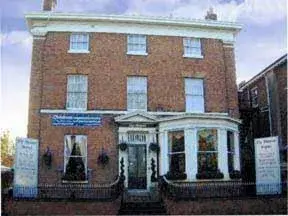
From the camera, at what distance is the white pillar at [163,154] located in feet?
67.5

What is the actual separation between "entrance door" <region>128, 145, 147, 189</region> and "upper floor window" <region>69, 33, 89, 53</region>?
18.5 ft

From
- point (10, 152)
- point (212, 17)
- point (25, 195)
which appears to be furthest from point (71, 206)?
point (10, 152)

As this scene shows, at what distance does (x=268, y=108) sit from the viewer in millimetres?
26031

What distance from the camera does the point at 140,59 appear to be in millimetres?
22516

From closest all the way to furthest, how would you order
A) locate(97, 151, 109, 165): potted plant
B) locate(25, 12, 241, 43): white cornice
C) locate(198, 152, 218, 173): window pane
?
1. locate(198, 152, 218, 173): window pane
2. locate(97, 151, 109, 165): potted plant
3. locate(25, 12, 241, 43): white cornice

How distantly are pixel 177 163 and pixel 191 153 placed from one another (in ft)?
2.94

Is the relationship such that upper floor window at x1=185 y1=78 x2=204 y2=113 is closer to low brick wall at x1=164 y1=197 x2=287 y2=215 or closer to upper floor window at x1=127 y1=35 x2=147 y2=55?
upper floor window at x1=127 y1=35 x2=147 y2=55

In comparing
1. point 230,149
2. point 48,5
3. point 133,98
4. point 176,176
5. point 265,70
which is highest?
point 48,5

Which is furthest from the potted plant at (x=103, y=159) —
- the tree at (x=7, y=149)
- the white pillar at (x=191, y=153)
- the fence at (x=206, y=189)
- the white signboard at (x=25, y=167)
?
the tree at (x=7, y=149)

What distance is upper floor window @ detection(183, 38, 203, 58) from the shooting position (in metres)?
23.1

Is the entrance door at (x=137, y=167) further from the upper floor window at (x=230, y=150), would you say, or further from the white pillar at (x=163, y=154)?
the upper floor window at (x=230, y=150)

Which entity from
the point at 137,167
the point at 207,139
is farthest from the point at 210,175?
the point at 137,167

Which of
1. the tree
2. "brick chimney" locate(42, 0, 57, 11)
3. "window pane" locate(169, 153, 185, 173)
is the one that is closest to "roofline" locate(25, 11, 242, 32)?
"brick chimney" locate(42, 0, 57, 11)

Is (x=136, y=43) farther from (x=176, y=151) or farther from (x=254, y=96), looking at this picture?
(x=254, y=96)
